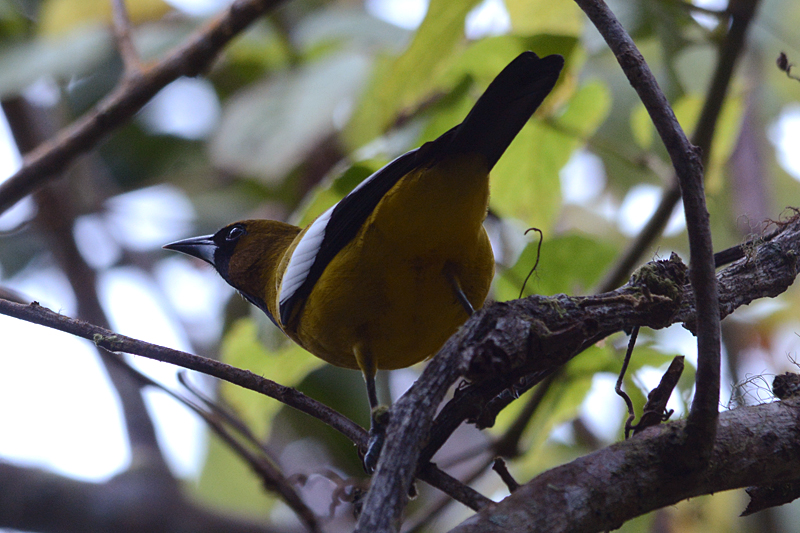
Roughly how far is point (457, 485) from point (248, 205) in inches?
161

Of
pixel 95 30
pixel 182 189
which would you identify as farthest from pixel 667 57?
pixel 182 189

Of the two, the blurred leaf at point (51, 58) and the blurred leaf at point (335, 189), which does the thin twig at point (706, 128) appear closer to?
the blurred leaf at point (335, 189)

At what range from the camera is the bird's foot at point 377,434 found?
5.06 ft

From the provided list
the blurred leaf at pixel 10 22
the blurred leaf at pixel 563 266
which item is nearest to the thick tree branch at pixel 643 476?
the blurred leaf at pixel 563 266

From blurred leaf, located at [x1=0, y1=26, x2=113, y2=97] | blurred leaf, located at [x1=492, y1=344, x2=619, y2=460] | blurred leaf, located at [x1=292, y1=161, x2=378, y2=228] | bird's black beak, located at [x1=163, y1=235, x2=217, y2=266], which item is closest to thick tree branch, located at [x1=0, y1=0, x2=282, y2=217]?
bird's black beak, located at [x1=163, y1=235, x2=217, y2=266]

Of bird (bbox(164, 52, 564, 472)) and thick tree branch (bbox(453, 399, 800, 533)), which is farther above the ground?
bird (bbox(164, 52, 564, 472))

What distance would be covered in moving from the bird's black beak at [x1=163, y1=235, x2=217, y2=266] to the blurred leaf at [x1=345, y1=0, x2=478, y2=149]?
2.79 ft

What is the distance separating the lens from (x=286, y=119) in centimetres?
363

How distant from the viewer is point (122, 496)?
368 centimetres

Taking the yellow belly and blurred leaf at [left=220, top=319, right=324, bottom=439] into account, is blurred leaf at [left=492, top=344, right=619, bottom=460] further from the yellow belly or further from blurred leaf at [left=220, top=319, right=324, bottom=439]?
blurred leaf at [left=220, top=319, right=324, bottom=439]

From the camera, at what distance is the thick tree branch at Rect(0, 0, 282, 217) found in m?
2.78

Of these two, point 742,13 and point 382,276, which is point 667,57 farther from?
point 382,276

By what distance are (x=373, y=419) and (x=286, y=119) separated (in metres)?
2.31

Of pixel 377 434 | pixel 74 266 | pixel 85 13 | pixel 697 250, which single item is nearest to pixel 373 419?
pixel 377 434
